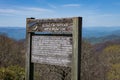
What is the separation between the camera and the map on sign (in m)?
6.11

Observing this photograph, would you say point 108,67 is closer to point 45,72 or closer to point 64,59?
point 45,72

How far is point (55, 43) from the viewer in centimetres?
639

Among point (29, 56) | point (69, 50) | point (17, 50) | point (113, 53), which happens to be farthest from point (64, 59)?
point (113, 53)

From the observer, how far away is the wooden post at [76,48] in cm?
585

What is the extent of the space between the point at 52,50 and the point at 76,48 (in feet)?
2.68

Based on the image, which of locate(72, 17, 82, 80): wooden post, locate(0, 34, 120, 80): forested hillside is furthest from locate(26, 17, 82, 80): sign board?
locate(0, 34, 120, 80): forested hillside

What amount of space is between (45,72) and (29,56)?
18.2m

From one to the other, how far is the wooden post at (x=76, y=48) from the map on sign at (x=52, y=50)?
0.57ft

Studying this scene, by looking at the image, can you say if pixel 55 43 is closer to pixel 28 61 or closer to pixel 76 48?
pixel 76 48

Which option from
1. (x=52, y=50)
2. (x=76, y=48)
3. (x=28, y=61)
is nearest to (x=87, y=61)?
(x=28, y=61)

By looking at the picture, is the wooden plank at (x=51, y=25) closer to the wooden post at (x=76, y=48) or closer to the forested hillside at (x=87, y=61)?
the wooden post at (x=76, y=48)

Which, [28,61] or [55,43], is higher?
[55,43]

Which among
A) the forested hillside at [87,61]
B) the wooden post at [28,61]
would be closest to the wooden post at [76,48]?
the wooden post at [28,61]

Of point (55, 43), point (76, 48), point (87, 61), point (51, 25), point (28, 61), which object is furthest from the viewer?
point (87, 61)
